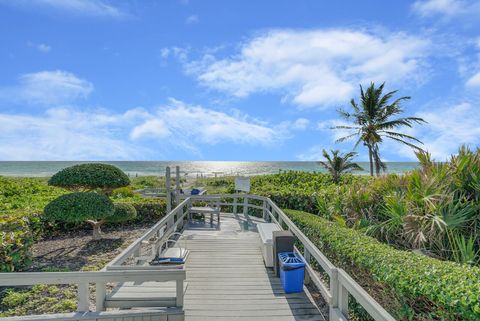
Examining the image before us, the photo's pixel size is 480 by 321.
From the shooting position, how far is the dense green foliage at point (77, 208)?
8938mm

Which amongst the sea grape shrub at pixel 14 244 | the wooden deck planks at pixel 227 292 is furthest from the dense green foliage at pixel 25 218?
the wooden deck planks at pixel 227 292

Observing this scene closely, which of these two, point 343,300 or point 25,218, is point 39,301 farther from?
point 343,300

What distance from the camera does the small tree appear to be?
898 cm

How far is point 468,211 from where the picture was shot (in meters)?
5.60

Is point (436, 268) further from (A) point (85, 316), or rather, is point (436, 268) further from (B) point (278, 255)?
(A) point (85, 316)

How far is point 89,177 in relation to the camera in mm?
10078

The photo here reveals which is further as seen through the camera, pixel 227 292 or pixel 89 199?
pixel 89 199

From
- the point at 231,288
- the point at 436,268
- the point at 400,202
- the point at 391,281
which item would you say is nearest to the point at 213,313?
the point at 231,288

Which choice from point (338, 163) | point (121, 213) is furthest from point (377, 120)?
point (121, 213)

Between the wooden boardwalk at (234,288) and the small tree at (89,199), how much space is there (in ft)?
9.22

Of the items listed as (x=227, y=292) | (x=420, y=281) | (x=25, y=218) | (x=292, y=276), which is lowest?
(x=227, y=292)

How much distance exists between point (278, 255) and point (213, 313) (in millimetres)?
1725

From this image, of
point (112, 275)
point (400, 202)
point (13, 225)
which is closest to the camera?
point (112, 275)

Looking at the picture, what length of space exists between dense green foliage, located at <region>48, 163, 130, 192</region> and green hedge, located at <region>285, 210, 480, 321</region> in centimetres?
773
